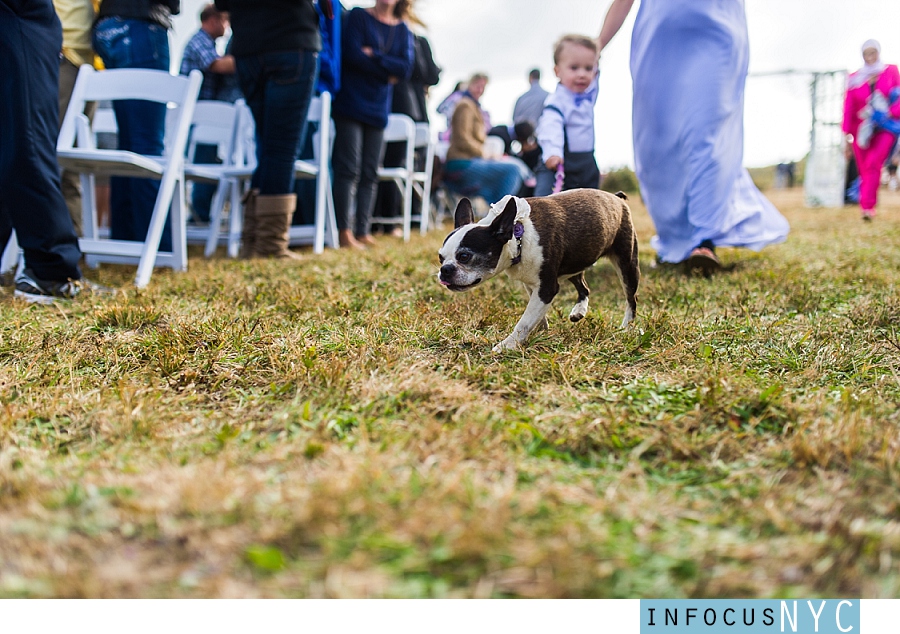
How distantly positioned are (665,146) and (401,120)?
149 inches

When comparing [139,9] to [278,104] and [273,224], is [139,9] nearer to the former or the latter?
[278,104]

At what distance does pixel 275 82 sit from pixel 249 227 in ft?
3.70

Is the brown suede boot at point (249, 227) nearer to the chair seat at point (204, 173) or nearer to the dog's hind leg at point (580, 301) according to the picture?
the chair seat at point (204, 173)

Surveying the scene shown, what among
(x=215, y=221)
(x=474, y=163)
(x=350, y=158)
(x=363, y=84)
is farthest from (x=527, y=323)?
(x=474, y=163)

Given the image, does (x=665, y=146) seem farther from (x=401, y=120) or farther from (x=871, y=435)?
(x=401, y=120)

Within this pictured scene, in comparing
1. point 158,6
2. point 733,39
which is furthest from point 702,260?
point 158,6

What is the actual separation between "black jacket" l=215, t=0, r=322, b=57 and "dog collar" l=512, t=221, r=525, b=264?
295 cm

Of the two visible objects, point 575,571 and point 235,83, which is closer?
point 575,571

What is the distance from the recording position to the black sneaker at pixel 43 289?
132 inches

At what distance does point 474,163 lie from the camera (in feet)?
31.0

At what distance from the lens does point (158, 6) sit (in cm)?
428

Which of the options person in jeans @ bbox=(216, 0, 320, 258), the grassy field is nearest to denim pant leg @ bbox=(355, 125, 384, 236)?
person in jeans @ bbox=(216, 0, 320, 258)

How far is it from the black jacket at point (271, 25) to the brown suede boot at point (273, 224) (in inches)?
40.5

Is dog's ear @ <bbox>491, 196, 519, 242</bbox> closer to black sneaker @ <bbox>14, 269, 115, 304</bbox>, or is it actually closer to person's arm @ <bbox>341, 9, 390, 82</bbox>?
black sneaker @ <bbox>14, 269, 115, 304</bbox>
